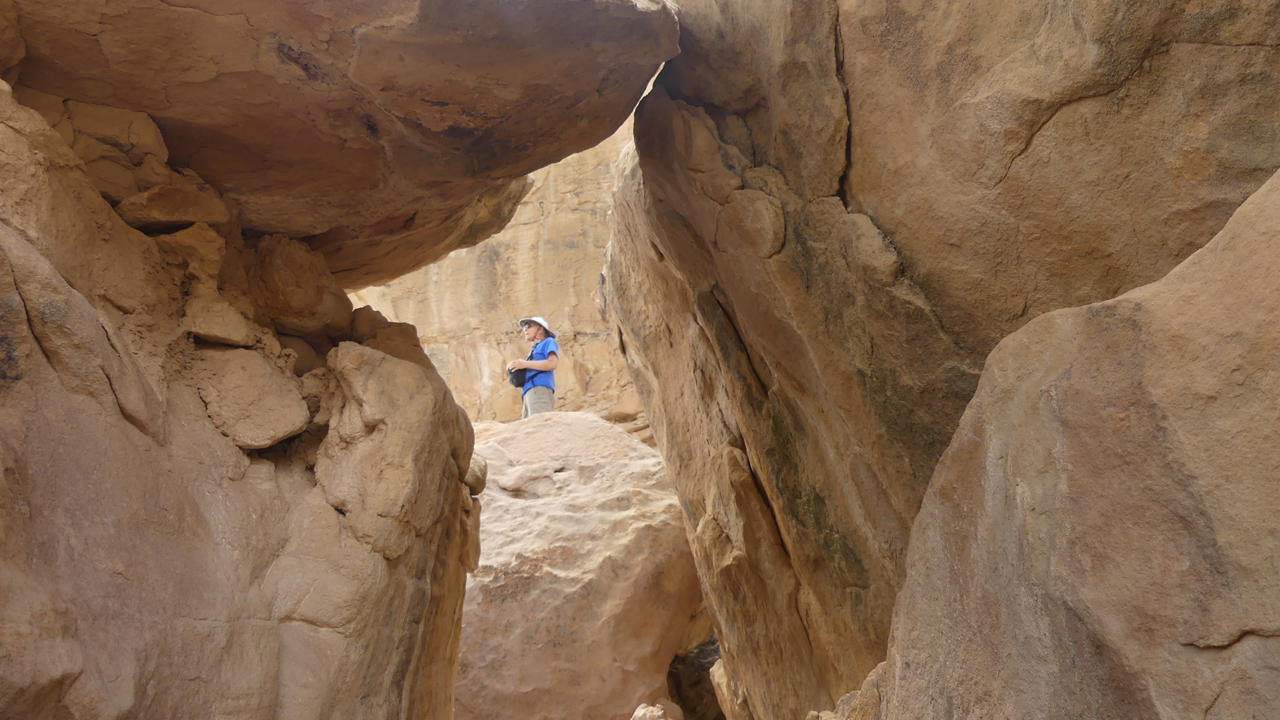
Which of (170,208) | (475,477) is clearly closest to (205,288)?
(170,208)

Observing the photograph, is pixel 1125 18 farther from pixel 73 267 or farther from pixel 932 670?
pixel 73 267

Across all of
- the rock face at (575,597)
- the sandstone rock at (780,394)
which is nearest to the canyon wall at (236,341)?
the sandstone rock at (780,394)

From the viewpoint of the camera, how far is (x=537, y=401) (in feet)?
28.4

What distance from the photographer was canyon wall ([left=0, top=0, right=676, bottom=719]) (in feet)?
6.35

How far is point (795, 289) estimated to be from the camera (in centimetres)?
319

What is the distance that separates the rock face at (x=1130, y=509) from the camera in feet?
4.39

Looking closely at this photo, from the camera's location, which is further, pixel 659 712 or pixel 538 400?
pixel 538 400

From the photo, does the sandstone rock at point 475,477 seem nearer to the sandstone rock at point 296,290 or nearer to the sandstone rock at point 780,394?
the sandstone rock at point 296,290

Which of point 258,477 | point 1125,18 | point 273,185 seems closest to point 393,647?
point 258,477

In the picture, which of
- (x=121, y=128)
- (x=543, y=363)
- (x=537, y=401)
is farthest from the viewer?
(x=537, y=401)

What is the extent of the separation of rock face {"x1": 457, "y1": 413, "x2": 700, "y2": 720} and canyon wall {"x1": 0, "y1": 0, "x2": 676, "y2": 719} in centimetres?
281

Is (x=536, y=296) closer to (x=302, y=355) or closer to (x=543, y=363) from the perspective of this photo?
(x=543, y=363)

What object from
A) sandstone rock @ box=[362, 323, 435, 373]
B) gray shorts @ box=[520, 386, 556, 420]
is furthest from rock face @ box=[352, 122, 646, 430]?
sandstone rock @ box=[362, 323, 435, 373]

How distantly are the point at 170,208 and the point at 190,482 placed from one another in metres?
1.06
